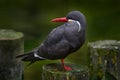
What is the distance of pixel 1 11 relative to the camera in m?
10.2

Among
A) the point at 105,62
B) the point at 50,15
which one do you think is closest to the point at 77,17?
the point at 105,62

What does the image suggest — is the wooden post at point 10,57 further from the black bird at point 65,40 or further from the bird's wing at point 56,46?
the bird's wing at point 56,46

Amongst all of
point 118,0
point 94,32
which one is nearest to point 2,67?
point 94,32

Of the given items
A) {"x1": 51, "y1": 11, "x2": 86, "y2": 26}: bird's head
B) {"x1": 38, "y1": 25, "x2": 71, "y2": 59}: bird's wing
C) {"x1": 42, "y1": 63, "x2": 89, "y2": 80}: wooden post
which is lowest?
{"x1": 42, "y1": 63, "x2": 89, "y2": 80}: wooden post

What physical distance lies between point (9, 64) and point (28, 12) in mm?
4029

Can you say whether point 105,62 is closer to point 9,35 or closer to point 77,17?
point 77,17

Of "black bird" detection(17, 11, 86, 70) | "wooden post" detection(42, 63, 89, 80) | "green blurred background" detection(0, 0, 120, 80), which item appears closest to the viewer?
"wooden post" detection(42, 63, 89, 80)

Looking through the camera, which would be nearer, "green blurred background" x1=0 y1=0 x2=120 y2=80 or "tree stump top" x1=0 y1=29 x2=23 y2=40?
"tree stump top" x1=0 y1=29 x2=23 y2=40

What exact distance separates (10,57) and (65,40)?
1.95ft

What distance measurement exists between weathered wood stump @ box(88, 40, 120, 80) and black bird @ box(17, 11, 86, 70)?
229 mm

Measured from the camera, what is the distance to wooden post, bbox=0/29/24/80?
6.38 metres

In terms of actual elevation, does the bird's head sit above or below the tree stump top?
above

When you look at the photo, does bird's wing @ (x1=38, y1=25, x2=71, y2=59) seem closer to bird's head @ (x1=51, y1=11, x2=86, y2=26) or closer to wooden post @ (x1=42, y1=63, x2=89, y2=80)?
bird's head @ (x1=51, y1=11, x2=86, y2=26)

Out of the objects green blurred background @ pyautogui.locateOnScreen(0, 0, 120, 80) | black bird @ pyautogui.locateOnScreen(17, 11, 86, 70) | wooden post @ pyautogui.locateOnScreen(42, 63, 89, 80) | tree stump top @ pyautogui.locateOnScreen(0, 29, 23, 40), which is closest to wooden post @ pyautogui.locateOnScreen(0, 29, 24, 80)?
tree stump top @ pyautogui.locateOnScreen(0, 29, 23, 40)
